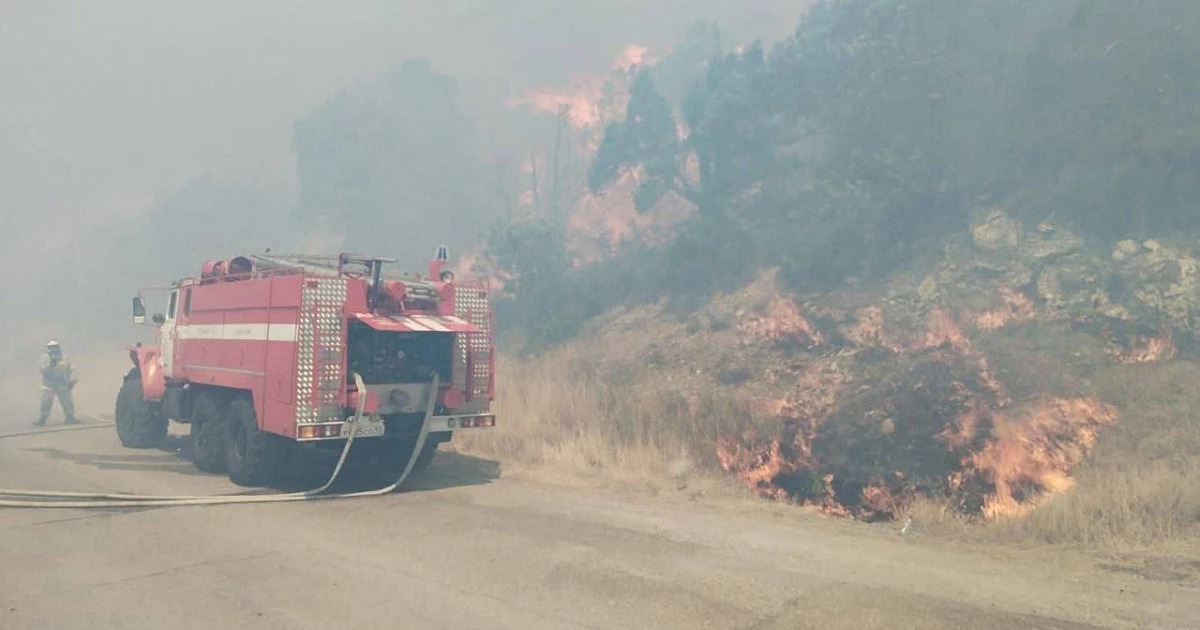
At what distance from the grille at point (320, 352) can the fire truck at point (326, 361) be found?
0.01m

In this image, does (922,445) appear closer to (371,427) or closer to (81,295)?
(371,427)

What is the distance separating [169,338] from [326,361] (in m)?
5.08

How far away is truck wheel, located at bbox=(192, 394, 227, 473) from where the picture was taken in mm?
10320

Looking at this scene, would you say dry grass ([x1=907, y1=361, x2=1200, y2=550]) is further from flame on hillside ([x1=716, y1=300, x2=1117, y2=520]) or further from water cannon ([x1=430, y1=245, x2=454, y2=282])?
water cannon ([x1=430, y1=245, x2=454, y2=282])

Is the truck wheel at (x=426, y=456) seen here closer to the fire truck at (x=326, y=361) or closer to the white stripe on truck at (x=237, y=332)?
the fire truck at (x=326, y=361)

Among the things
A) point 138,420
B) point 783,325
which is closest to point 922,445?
point 783,325

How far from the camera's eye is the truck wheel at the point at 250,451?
9234mm

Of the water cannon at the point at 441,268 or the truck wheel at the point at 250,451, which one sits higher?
the water cannon at the point at 441,268

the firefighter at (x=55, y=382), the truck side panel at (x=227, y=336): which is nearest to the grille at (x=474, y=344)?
the truck side panel at (x=227, y=336)

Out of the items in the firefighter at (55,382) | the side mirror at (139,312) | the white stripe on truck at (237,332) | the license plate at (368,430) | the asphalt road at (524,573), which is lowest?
the asphalt road at (524,573)

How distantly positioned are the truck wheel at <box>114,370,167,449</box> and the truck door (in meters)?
1.14

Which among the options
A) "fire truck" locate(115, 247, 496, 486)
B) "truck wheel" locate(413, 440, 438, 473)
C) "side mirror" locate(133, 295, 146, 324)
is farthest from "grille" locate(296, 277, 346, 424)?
"side mirror" locate(133, 295, 146, 324)

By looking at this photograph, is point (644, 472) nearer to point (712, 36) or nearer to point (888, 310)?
point (888, 310)

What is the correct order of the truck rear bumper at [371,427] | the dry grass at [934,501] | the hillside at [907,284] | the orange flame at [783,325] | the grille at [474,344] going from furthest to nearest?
the orange flame at [783,325], the grille at [474,344], the hillside at [907,284], the truck rear bumper at [371,427], the dry grass at [934,501]
